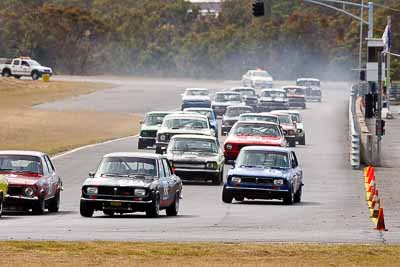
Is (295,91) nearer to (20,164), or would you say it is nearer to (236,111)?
(236,111)

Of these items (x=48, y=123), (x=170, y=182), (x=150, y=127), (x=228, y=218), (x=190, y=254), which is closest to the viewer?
(x=190, y=254)

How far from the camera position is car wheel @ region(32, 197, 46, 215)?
24891mm

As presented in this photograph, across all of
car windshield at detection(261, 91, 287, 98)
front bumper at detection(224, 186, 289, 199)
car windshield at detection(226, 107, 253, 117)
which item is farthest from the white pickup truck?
front bumper at detection(224, 186, 289, 199)

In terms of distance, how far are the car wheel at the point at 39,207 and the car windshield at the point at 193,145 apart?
10978mm

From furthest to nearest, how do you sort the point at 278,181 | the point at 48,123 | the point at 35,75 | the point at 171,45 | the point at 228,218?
the point at 171,45 → the point at 35,75 → the point at 48,123 → the point at 278,181 → the point at 228,218

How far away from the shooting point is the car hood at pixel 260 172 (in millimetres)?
28953

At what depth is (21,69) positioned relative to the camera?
113375 mm

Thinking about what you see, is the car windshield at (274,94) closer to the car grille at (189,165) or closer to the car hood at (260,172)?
the car grille at (189,165)

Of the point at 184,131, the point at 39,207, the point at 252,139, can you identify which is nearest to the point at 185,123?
the point at 184,131

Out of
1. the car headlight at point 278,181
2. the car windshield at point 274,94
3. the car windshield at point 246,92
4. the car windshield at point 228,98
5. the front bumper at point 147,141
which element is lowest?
the car windshield at point 246,92

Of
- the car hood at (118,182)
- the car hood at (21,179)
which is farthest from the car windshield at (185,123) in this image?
the car hood at (118,182)

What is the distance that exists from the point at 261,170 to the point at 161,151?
1443 cm

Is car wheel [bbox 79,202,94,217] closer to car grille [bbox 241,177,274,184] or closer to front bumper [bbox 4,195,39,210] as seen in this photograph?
front bumper [bbox 4,195,39,210]

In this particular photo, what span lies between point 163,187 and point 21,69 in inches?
3574
